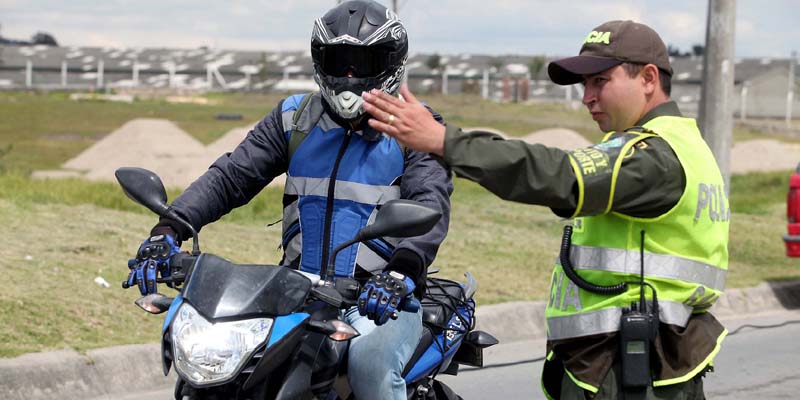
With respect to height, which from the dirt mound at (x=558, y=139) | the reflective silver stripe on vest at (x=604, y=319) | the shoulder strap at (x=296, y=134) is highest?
the shoulder strap at (x=296, y=134)

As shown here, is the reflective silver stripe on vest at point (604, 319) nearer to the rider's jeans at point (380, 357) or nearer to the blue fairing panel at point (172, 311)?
the rider's jeans at point (380, 357)

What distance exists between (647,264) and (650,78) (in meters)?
0.58

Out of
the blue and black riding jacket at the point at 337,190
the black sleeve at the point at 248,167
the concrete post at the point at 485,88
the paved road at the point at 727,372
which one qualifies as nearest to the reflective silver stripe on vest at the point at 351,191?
the blue and black riding jacket at the point at 337,190

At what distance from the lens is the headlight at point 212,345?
349cm

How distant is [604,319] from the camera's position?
12.1 feet

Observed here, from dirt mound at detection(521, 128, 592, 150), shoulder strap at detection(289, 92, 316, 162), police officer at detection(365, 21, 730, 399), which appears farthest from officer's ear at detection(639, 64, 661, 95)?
dirt mound at detection(521, 128, 592, 150)

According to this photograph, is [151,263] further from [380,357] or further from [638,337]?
[638,337]

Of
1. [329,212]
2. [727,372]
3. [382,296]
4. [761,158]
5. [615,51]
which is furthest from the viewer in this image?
[761,158]

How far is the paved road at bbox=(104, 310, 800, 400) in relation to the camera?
788 cm

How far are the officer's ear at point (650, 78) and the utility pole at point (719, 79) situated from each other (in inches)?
366

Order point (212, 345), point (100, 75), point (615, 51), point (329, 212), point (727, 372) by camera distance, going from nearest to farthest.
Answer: point (212, 345) → point (615, 51) → point (329, 212) → point (727, 372) → point (100, 75)

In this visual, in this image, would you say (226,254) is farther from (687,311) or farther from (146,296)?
(687,311)

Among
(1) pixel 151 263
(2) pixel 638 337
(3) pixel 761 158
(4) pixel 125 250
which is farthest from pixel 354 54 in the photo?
(3) pixel 761 158

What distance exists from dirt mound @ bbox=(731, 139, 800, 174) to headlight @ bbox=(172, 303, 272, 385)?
29.2 m
